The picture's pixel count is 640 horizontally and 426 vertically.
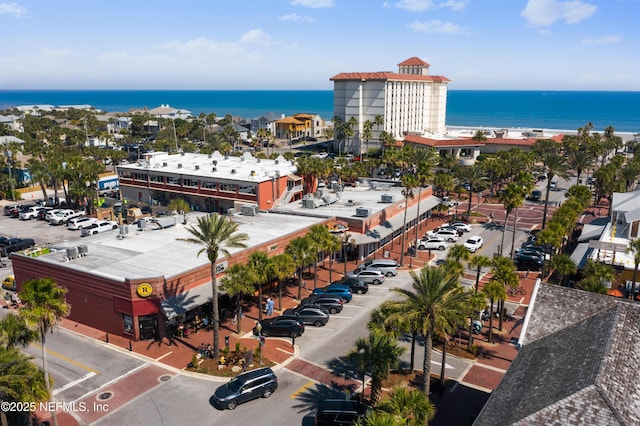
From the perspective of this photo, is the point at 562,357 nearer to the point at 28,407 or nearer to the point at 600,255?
the point at 28,407

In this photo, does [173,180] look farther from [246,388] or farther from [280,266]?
[246,388]

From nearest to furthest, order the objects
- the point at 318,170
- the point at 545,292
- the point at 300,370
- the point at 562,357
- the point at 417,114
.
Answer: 1. the point at 562,357
2. the point at 545,292
3. the point at 300,370
4. the point at 318,170
5. the point at 417,114

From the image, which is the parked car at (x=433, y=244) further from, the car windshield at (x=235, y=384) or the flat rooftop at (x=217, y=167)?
the car windshield at (x=235, y=384)

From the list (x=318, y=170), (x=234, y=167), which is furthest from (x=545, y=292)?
(x=234, y=167)

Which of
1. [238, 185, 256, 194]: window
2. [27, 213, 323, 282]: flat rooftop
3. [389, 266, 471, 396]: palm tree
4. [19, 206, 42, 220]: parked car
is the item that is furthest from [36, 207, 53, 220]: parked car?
[389, 266, 471, 396]: palm tree

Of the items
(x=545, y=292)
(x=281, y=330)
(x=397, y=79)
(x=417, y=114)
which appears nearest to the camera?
(x=545, y=292)

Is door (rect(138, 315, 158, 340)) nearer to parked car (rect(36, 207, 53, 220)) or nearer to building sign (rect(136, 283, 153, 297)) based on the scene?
building sign (rect(136, 283, 153, 297))
